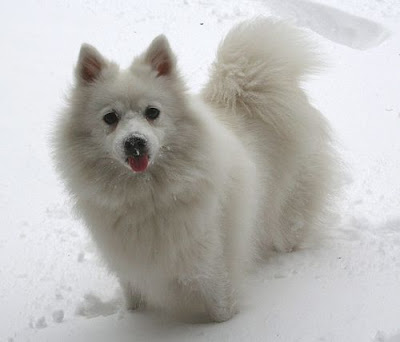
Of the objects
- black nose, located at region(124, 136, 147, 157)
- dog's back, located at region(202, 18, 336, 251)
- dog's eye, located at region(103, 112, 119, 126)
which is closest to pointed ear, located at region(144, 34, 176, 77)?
dog's eye, located at region(103, 112, 119, 126)

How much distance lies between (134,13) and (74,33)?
36.3 inches

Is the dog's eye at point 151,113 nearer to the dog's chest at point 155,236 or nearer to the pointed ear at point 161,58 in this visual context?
the pointed ear at point 161,58

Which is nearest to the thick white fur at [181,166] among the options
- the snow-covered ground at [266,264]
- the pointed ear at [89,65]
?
the pointed ear at [89,65]

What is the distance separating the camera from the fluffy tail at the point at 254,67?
2.93 meters

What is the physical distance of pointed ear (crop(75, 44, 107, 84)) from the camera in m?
2.25

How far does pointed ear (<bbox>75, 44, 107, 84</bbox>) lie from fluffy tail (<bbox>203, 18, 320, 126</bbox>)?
0.87 meters

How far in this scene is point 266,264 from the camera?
307 cm

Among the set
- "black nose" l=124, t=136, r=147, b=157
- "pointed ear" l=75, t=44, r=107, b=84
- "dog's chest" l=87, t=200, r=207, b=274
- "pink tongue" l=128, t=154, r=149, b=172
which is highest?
"pointed ear" l=75, t=44, r=107, b=84

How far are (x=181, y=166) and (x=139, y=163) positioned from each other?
0.23 meters

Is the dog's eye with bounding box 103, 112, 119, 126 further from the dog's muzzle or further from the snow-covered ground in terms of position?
the snow-covered ground

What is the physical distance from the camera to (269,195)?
2.99 meters

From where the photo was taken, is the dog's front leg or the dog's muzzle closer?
the dog's muzzle

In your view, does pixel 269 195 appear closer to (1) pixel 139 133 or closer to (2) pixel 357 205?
(2) pixel 357 205

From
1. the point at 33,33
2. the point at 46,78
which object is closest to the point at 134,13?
the point at 33,33
